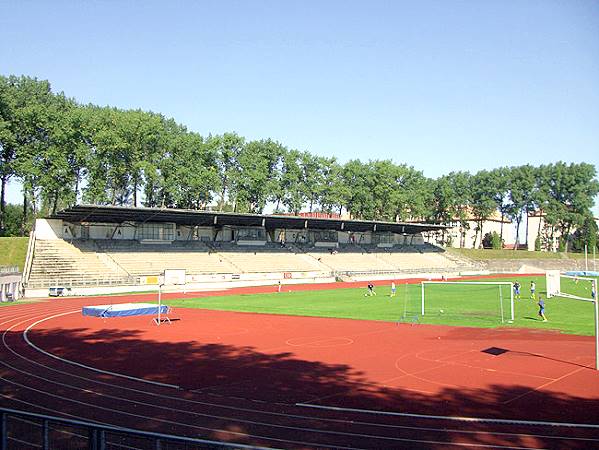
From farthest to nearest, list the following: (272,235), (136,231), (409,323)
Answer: (272,235), (136,231), (409,323)

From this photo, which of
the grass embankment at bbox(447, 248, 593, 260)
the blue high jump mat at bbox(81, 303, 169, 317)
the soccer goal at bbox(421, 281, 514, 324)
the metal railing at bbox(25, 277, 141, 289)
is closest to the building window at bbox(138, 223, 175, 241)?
the metal railing at bbox(25, 277, 141, 289)

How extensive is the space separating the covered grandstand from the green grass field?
38.1 feet

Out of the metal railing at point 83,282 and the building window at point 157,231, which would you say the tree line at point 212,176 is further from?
the metal railing at point 83,282

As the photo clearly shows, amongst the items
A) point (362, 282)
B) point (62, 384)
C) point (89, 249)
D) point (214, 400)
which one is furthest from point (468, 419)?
point (362, 282)

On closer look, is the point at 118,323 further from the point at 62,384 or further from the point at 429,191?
the point at 429,191

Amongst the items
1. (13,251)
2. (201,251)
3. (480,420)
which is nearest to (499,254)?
(201,251)

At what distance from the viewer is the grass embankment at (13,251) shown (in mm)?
60438

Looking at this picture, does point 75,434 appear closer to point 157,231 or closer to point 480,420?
point 480,420

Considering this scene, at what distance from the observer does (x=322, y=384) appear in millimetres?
17891

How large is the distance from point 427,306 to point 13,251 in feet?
160

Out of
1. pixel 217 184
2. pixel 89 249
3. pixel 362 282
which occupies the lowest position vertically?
pixel 362 282

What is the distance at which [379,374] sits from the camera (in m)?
19.4

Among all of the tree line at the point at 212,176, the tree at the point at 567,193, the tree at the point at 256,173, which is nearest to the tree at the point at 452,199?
the tree line at the point at 212,176

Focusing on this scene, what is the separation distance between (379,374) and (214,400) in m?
6.40
